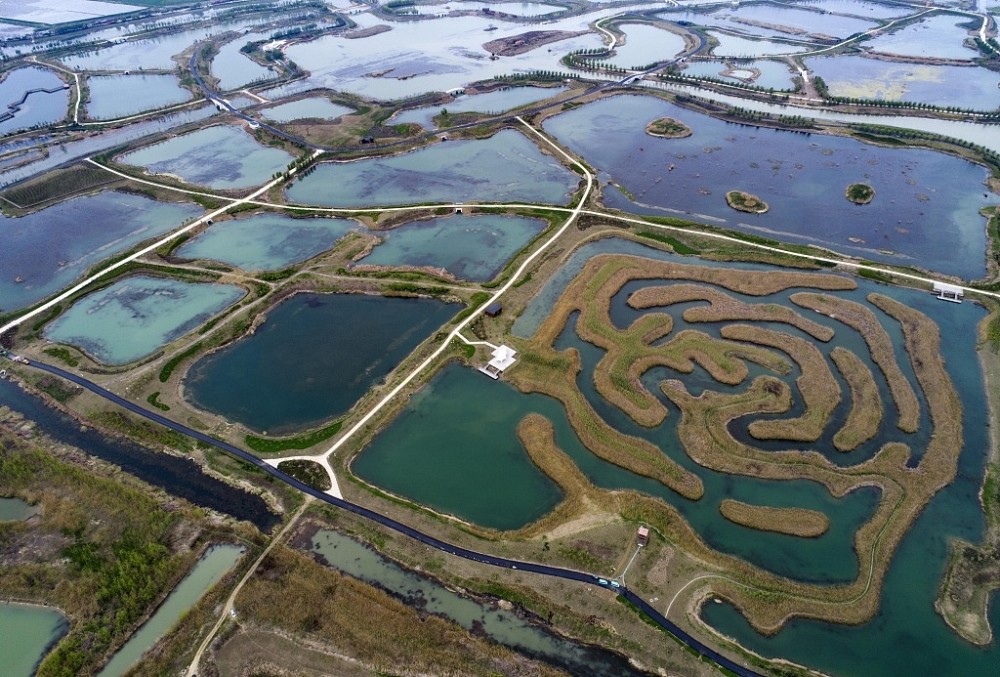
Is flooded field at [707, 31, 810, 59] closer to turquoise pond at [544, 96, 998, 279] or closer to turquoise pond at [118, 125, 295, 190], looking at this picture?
turquoise pond at [544, 96, 998, 279]

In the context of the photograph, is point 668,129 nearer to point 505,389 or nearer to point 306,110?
point 505,389

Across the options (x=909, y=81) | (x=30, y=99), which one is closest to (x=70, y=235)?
(x=30, y=99)

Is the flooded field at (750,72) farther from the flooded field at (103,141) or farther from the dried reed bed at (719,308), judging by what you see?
the flooded field at (103,141)

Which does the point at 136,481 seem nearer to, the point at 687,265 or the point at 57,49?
the point at 687,265

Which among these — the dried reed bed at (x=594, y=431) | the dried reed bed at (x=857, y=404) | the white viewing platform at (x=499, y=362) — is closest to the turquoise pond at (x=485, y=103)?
the white viewing platform at (x=499, y=362)

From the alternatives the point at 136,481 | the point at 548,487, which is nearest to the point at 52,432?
the point at 136,481

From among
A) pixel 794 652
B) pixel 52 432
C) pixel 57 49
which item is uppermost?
pixel 57 49
